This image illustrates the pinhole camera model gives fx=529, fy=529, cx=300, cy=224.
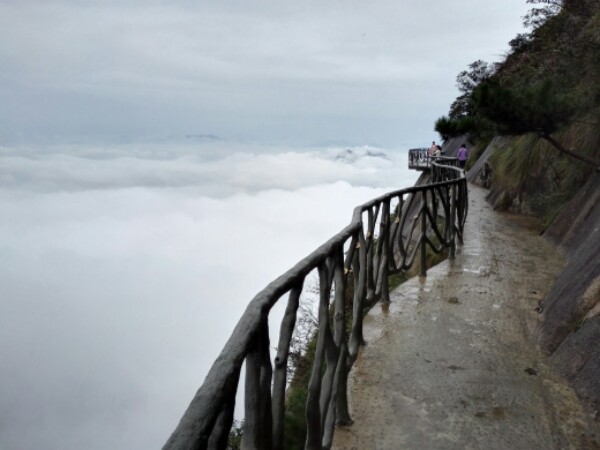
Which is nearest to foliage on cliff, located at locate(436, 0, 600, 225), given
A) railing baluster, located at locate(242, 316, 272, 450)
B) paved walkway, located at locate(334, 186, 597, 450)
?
paved walkway, located at locate(334, 186, 597, 450)

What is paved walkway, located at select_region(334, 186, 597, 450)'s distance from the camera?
3.21 m

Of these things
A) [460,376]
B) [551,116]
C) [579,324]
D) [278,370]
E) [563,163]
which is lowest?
[460,376]

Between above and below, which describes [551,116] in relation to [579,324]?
above

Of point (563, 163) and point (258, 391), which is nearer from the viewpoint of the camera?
point (258, 391)

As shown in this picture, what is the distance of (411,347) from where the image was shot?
4.57 meters

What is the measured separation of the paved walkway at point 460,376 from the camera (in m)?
3.21

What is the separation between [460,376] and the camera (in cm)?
400

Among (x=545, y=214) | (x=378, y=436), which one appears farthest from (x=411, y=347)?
(x=545, y=214)

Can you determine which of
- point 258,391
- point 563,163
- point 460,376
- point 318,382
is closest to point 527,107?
point 563,163

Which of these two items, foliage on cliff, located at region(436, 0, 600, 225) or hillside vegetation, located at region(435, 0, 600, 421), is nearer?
hillside vegetation, located at region(435, 0, 600, 421)

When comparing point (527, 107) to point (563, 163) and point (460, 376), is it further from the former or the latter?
point (460, 376)

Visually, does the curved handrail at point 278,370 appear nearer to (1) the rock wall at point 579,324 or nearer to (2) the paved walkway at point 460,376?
(2) the paved walkway at point 460,376

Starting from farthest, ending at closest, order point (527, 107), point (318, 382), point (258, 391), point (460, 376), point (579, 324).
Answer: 1. point (527, 107)
2. point (579, 324)
3. point (460, 376)
4. point (318, 382)
5. point (258, 391)

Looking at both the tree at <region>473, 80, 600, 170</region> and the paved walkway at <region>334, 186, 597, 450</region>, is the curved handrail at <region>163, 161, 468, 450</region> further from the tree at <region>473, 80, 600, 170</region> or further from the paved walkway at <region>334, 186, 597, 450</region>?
the tree at <region>473, 80, 600, 170</region>
